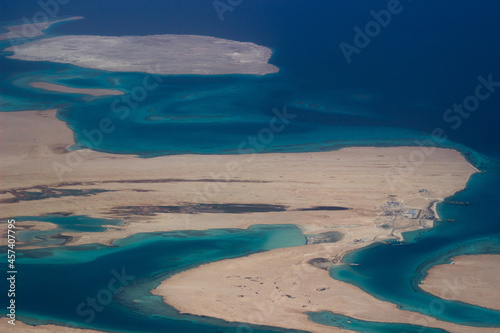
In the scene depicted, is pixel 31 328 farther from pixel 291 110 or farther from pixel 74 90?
pixel 74 90

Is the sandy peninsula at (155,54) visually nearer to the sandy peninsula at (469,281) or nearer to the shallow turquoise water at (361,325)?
the sandy peninsula at (469,281)

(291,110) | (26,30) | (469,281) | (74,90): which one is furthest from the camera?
(26,30)

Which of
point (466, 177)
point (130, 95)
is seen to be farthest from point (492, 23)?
→ point (130, 95)

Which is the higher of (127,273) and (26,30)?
(26,30)

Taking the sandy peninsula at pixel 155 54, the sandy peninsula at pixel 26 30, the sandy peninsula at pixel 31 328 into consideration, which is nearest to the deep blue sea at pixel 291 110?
the sandy peninsula at pixel 31 328

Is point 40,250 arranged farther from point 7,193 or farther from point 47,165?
point 47,165

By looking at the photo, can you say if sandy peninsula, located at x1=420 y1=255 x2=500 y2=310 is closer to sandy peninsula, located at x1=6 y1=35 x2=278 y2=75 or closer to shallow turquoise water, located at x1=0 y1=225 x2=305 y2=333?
shallow turquoise water, located at x1=0 y1=225 x2=305 y2=333

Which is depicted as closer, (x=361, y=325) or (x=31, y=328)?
(x=31, y=328)

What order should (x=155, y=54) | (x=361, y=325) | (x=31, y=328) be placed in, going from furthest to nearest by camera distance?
1. (x=155, y=54)
2. (x=361, y=325)
3. (x=31, y=328)

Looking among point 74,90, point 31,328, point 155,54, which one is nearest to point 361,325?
point 31,328
